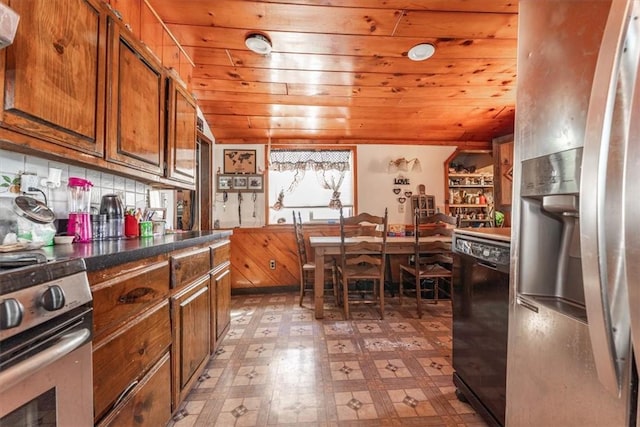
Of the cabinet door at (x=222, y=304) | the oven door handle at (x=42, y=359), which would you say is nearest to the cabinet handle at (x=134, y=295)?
the oven door handle at (x=42, y=359)

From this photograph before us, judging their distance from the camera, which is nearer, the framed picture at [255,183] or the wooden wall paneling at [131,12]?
the wooden wall paneling at [131,12]

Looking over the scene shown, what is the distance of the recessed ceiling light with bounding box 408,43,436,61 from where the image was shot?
2.19m

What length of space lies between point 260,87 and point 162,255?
212 centimetres

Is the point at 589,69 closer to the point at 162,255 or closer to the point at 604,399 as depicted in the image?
the point at 604,399

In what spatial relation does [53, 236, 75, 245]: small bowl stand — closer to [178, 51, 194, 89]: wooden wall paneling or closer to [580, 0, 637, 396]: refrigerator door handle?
[178, 51, 194, 89]: wooden wall paneling

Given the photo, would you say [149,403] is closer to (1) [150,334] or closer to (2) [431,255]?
(1) [150,334]

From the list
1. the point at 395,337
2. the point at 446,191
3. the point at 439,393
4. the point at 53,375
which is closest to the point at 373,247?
the point at 395,337

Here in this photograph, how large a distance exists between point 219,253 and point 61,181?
3.10 ft

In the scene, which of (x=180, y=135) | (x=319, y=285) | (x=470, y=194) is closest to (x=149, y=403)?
(x=180, y=135)

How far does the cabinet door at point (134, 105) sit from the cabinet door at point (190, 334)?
778mm

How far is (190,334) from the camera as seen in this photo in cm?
148

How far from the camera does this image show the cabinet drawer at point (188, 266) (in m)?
1.31

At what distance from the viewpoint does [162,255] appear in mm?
1207

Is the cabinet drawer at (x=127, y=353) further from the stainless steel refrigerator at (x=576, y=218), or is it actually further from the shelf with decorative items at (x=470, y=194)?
the shelf with decorative items at (x=470, y=194)
